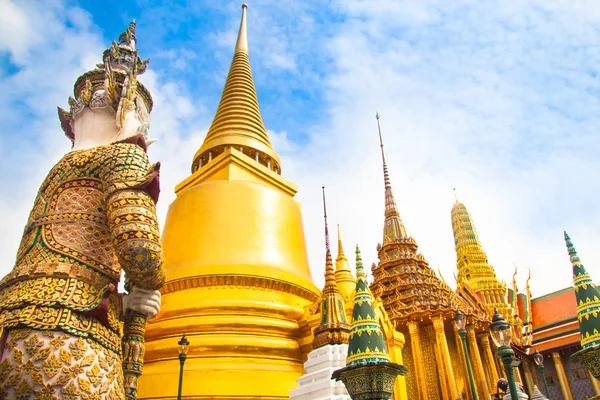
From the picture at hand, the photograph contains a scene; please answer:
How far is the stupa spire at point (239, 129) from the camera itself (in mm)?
13125

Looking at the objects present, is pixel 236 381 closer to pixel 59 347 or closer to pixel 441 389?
pixel 59 347

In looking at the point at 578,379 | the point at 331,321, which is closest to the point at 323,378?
the point at 331,321

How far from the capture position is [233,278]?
32.7ft

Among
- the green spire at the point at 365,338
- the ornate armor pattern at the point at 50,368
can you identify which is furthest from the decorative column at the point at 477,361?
Result: the ornate armor pattern at the point at 50,368

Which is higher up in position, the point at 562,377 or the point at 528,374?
the point at 528,374

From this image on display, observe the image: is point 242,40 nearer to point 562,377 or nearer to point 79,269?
point 79,269

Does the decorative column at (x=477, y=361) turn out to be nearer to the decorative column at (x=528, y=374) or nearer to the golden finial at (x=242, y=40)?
the decorative column at (x=528, y=374)

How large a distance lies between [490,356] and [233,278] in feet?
38.7

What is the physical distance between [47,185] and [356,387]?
8.94 feet

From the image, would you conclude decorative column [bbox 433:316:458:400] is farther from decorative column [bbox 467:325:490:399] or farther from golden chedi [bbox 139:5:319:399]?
golden chedi [bbox 139:5:319:399]

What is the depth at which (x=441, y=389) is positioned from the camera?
14461mm

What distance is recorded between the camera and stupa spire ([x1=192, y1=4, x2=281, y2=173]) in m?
13.1

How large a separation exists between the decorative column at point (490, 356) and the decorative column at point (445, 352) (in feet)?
9.87

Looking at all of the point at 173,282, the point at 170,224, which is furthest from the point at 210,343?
the point at 170,224
